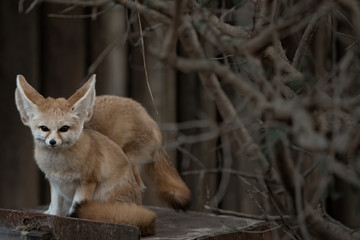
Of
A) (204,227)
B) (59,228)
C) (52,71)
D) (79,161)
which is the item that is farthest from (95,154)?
(52,71)

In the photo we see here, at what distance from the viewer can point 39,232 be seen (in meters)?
2.88

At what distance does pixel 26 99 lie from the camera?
10.1ft

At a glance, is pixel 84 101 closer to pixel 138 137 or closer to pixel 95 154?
pixel 95 154

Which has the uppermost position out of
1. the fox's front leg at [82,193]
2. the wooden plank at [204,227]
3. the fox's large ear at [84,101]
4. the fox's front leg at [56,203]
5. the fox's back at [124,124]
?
the fox's large ear at [84,101]

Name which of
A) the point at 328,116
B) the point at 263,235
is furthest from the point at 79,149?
the point at 328,116

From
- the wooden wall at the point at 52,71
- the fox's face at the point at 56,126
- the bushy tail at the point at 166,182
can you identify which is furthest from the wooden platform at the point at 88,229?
the wooden wall at the point at 52,71

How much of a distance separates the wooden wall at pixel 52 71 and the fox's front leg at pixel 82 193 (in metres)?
1.40

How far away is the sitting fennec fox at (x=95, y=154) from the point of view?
3.05 metres

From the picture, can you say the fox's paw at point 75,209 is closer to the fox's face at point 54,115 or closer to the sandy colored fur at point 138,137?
the fox's face at point 54,115

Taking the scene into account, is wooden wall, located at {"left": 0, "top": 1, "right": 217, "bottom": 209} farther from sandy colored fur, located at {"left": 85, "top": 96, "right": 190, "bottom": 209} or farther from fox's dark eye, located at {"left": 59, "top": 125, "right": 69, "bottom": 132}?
fox's dark eye, located at {"left": 59, "top": 125, "right": 69, "bottom": 132}

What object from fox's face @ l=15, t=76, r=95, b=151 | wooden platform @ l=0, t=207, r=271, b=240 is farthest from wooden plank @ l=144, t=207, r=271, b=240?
fox's face @ l=15, t=76, r=95, b=151

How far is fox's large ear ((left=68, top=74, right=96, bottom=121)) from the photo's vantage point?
311 cm

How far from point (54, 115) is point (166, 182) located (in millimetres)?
748

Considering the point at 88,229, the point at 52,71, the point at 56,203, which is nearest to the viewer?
the point at 88,229
